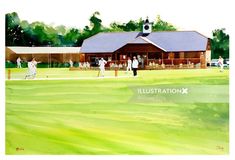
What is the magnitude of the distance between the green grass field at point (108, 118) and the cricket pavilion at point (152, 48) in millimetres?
56

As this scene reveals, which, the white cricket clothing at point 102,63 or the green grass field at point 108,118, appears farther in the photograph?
the white cricket clothing at point 102,63

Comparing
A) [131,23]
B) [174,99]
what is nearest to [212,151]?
[174,99]

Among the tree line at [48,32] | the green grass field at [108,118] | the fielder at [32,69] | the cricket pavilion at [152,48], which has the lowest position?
the green grass field at [108,118]

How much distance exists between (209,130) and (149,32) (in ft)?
1.99

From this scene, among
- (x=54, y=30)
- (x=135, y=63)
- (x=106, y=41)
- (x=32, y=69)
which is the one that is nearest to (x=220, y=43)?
(x=135, y=63)

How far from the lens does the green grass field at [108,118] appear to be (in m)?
2.73

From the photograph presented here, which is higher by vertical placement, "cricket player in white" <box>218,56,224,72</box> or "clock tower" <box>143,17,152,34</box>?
"clock tower" <box>143,17,152,34</box>

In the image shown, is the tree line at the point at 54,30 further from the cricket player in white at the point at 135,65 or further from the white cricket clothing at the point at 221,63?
the cricket player in white at the point at 135,65

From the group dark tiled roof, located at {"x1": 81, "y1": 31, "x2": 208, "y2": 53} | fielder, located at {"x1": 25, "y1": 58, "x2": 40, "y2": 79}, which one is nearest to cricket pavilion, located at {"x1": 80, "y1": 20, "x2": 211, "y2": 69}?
dark tiled roof, located at {"x1": 81, "y1": 31, "x2": 208, "y2": 53}

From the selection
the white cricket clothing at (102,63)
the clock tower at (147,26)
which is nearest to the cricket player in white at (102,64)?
the white cricket clothing at (102,63)

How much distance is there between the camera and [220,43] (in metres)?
2.72

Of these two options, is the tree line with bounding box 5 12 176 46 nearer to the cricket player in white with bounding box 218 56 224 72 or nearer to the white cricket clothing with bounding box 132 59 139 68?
the white cricket clothing with bounding box 132 59 139 68

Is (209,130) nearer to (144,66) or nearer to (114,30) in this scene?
(144,66)

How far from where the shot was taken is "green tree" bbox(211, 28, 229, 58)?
2.71 metres
